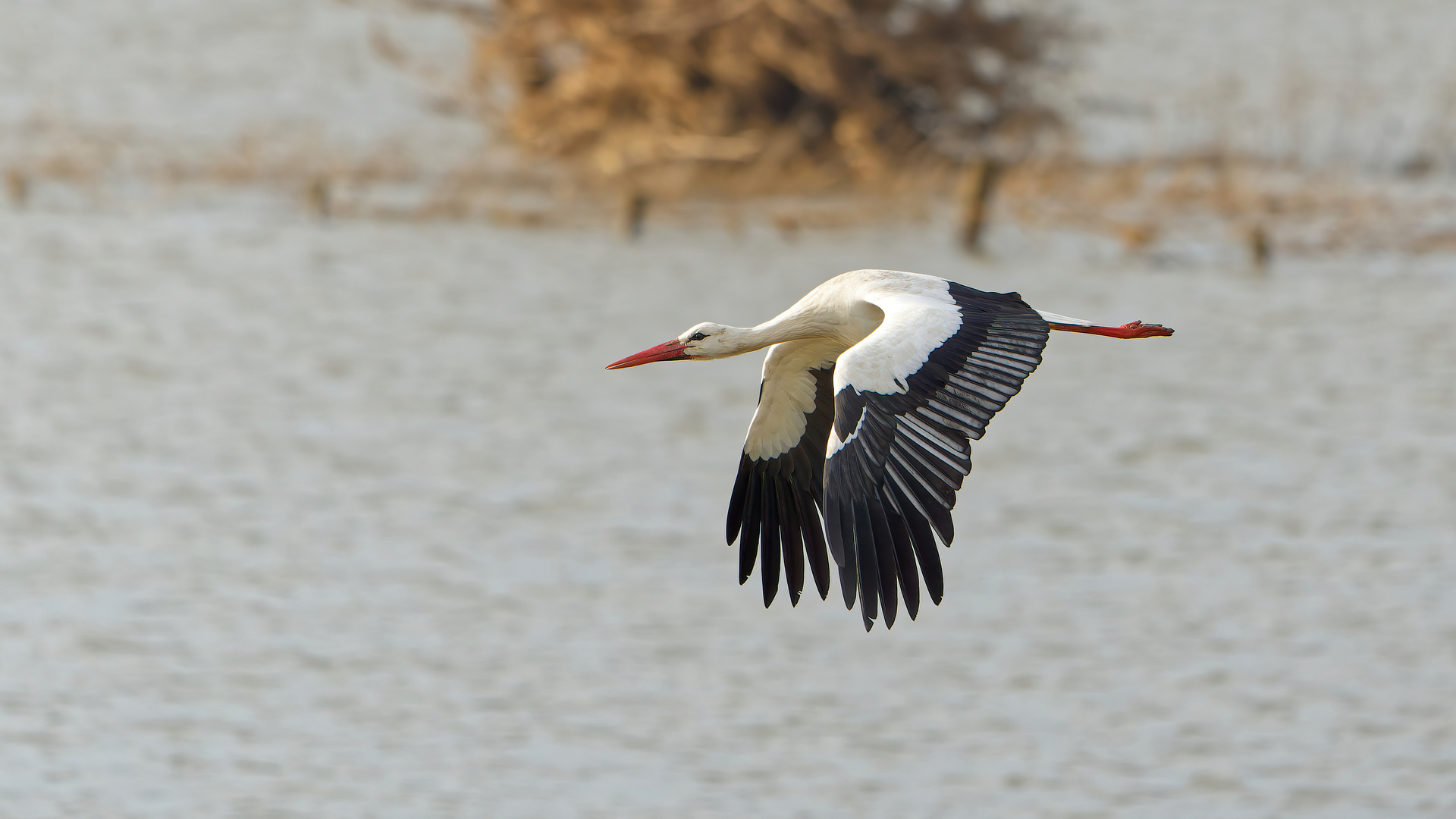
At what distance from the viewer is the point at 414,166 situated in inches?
1293

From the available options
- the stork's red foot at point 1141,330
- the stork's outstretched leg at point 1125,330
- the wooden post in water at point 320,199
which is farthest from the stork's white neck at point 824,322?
the wooden post in water at point 320,199

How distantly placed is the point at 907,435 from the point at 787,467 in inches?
54.6

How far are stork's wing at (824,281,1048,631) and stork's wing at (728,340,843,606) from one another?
0.94 metres

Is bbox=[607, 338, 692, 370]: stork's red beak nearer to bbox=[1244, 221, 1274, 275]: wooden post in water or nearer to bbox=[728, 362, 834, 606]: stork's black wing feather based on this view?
bbox=[728, 362, 834, 606]: stork's black wing feather

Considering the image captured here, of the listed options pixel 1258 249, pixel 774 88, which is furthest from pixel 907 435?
pixel 774 88

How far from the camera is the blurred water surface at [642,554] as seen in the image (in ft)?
47.3

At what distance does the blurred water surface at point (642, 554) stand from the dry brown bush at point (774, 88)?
92.5 inches

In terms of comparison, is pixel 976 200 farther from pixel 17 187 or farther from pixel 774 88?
pixel 17 187

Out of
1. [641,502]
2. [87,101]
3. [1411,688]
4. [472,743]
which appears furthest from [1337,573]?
[87,101]

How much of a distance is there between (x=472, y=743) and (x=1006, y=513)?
275 inches

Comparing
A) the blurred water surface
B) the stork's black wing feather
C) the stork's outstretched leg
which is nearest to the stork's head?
the stork's black wing feather

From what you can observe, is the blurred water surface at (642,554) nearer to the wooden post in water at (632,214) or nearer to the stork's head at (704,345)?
the wooden post in water at (632,214)

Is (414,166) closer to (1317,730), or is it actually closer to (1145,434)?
(1145,434)

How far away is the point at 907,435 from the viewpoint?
788 centimetres
